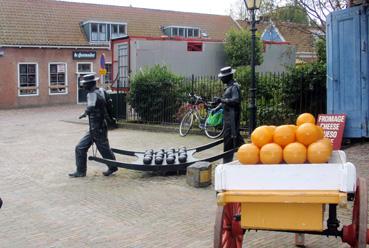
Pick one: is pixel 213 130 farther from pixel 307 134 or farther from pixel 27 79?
pixel 27 79

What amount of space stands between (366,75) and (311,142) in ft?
19.5

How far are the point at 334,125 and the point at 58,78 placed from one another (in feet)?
85.0

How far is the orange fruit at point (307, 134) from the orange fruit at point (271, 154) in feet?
0.67

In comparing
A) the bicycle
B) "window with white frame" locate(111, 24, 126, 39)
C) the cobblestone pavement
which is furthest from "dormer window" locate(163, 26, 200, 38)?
the cobblestone pavement

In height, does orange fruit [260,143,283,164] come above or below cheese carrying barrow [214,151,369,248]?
above

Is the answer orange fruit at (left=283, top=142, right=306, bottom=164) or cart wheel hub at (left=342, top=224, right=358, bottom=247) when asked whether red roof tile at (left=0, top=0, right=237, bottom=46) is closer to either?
orange fruit at (left=283, top=142, right=306, bottom=164)

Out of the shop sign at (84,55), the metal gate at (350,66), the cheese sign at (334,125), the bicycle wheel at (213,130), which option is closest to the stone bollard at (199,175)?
the cheese sign at (334,125)

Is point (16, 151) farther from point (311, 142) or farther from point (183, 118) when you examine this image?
point (311, 142)

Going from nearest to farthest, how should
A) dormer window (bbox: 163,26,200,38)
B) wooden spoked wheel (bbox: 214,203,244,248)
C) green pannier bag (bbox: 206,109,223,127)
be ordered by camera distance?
wooden spoked wheel (bbox: 214,203,244,248) → green pannier bag (bbox: 206,109,223,127) → dormer window (bbox: 163,26,200,38)

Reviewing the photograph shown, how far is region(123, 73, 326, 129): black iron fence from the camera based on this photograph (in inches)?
488

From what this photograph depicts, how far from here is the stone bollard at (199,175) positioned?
26.0 feet

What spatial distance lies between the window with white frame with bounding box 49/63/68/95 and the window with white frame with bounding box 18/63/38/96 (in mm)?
957

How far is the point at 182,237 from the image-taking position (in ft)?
18.3

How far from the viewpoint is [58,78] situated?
32.9 m
